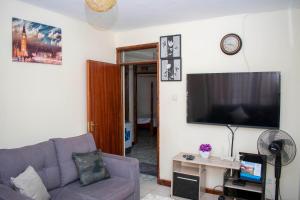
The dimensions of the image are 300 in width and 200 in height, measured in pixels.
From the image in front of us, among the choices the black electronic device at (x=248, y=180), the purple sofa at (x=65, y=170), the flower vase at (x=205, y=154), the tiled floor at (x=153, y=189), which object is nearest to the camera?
the purple sofa at (x=65, y=170)

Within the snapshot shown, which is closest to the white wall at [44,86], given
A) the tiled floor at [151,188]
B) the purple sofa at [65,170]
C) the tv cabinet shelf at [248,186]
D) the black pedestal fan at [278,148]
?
the purple sofa at [65,170]

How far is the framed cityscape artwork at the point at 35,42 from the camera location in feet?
8.70

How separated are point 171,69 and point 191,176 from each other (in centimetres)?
163

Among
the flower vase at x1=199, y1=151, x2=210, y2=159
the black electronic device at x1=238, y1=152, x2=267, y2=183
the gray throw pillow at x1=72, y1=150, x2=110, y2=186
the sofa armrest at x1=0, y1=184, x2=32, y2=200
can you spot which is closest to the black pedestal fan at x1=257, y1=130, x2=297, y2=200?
the black electronic device at x1=238, y1=152, x2=267, y2=183

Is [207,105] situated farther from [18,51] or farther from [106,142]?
[18,51]

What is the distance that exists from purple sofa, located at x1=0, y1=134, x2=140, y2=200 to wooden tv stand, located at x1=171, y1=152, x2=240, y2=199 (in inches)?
27.4

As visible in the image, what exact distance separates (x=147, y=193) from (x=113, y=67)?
210 cm

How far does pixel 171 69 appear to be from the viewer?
3670mm

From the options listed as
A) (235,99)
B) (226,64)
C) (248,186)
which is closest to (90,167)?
(248,186)

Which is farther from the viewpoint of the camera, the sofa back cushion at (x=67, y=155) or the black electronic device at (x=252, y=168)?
the black electronic device at (x=252, y=168)

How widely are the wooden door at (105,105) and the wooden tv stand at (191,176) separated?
1242mm

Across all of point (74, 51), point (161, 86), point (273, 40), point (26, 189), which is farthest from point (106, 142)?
point (273, 40)

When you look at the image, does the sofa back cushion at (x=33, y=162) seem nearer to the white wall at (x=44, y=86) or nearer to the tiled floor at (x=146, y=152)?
the white wall at (x=44, y=86)

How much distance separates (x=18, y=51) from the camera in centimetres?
266
